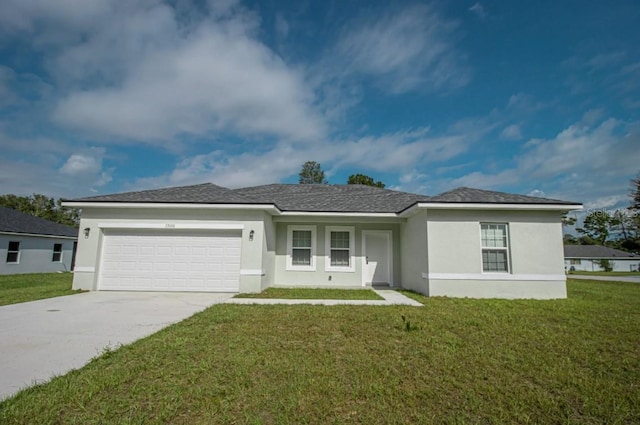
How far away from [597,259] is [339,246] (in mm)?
46184

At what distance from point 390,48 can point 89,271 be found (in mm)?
12123

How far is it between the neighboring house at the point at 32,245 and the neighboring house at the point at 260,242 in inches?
445

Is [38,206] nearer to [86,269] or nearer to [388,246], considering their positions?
[86,269]

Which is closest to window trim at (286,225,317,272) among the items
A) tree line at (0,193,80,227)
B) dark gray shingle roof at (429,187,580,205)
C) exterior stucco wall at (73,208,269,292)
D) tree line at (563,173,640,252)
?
exterior stucco wall at (73,208,269,292)

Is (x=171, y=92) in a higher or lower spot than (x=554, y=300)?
higher

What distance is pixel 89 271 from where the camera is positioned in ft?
32.6

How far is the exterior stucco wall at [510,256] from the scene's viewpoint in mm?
9469

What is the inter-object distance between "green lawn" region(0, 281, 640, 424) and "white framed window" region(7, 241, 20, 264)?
18639 millimetres

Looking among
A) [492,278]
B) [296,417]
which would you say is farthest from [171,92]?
[492,278]

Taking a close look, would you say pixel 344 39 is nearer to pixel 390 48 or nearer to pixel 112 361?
pixel 390 48

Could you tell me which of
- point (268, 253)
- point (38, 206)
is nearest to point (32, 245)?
point (268, 253)

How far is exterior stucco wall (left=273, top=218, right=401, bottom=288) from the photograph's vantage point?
1208cm

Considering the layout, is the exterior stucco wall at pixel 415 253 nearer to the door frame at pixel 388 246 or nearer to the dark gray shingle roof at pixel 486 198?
the door frame at pixel 388 246

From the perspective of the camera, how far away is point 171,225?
1017cm
